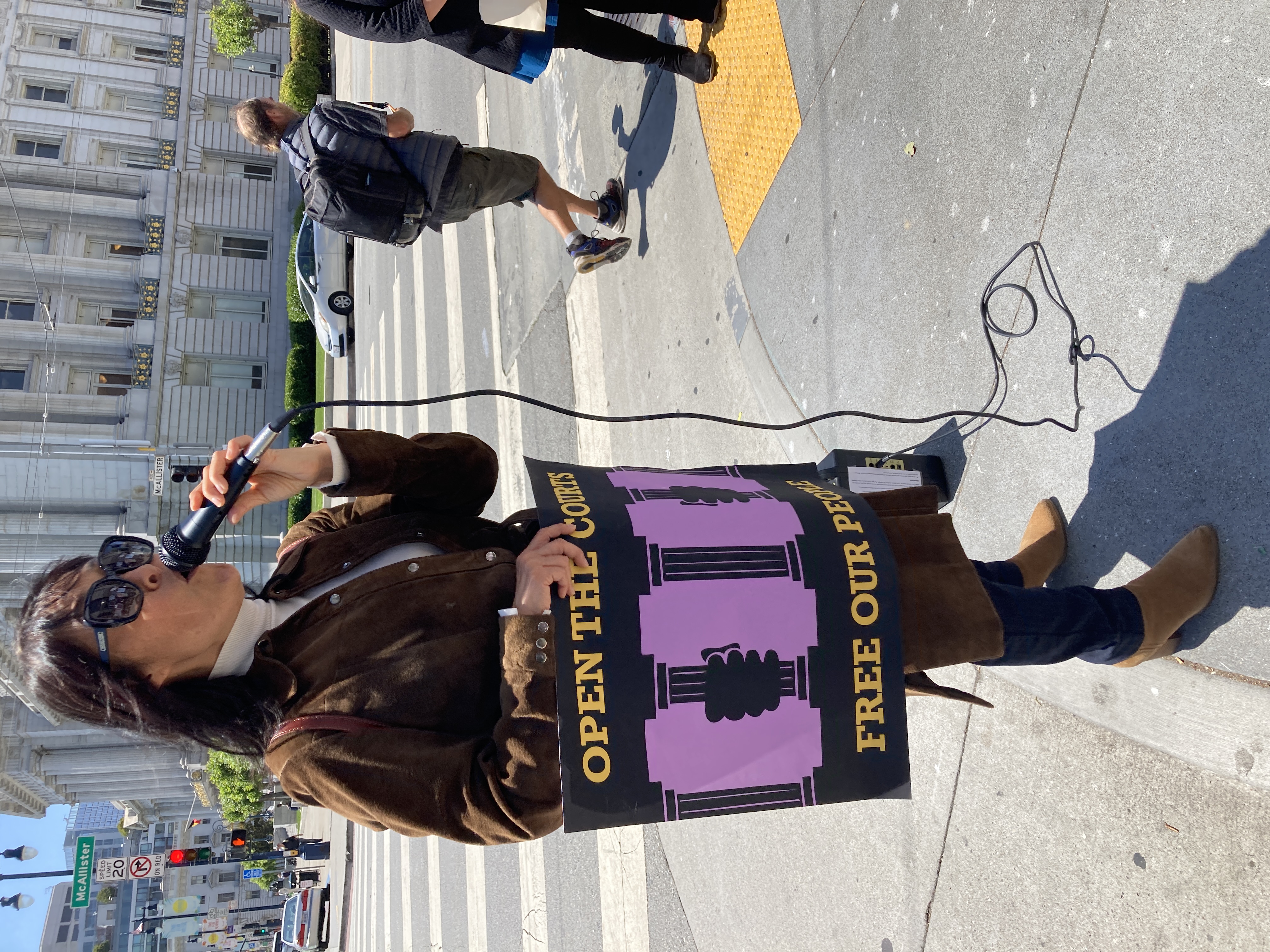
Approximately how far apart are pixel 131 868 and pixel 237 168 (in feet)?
89.7

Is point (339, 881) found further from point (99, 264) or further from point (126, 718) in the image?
point (99, 264)

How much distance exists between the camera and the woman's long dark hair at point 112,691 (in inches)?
72.9

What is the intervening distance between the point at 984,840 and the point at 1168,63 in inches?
103

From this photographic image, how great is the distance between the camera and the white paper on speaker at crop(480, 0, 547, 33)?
3.76 metres

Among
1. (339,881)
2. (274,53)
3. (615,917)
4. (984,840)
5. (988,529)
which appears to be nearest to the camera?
(984,840)

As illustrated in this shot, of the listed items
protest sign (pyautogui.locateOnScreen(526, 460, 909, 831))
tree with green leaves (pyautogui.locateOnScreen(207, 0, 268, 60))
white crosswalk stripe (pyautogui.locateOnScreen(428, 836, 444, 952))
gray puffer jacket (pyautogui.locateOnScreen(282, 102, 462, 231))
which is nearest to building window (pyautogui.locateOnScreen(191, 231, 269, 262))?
tree with green leaves (pyautogui.locateOnScreen(207, 0, 268, 60))

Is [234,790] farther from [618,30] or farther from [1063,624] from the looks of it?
[1063,624]

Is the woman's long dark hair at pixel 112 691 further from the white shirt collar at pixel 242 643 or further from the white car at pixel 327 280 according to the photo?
the white car at pixel 327 280

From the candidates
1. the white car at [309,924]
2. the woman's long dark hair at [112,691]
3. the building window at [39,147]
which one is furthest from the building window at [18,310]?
the woman's long dark hair at [112,691]

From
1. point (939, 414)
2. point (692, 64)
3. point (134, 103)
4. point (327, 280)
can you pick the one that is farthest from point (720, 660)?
point (134, 103)

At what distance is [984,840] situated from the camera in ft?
9.42

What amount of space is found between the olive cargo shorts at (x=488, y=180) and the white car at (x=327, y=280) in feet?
27.2

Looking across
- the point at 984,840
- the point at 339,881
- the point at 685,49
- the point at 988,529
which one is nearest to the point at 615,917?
the point at 984,840

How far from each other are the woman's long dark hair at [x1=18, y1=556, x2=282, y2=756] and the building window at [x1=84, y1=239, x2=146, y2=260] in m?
26.8
